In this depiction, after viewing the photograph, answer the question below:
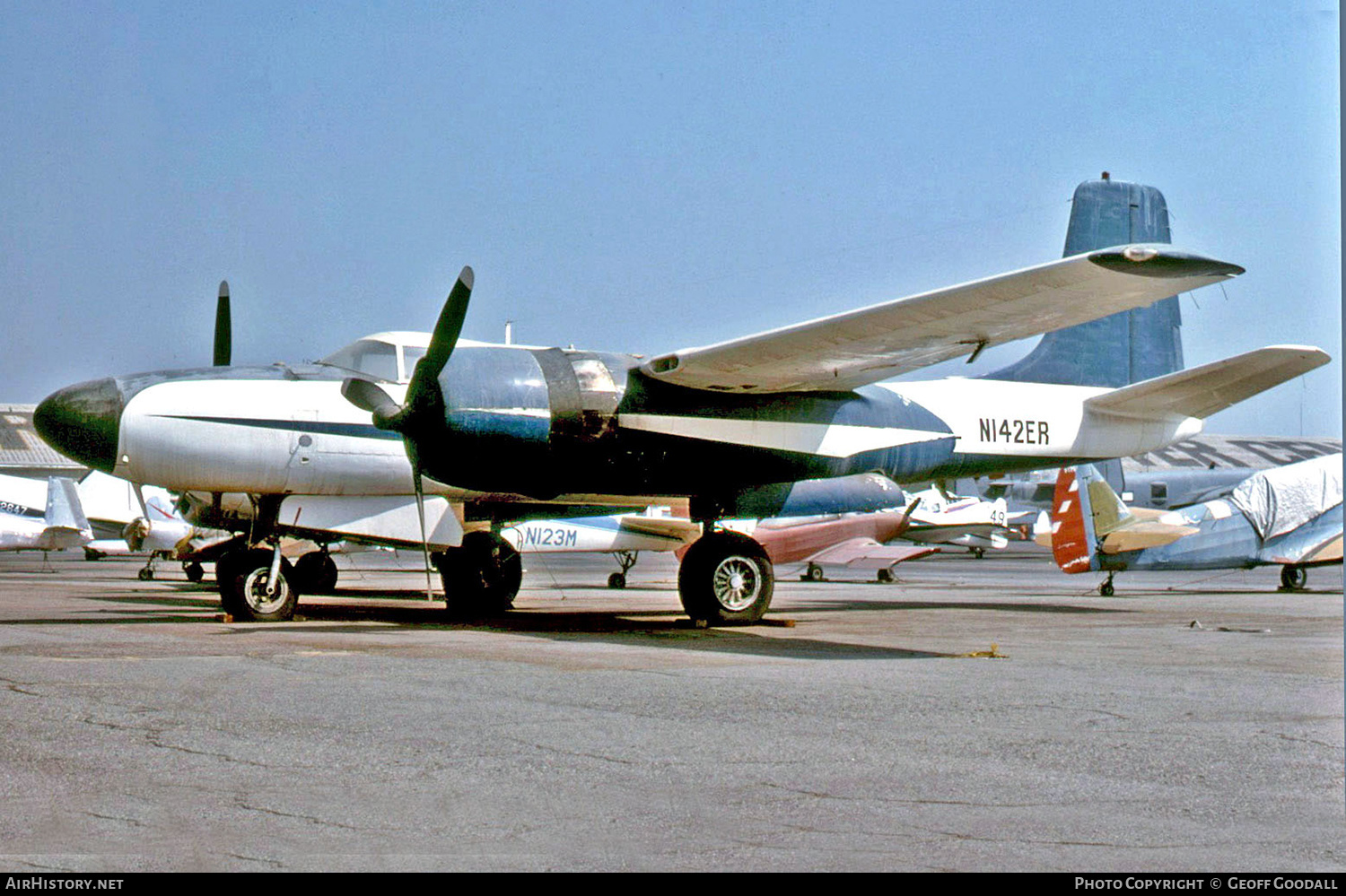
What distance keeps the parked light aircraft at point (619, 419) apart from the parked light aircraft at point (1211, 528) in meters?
7.62

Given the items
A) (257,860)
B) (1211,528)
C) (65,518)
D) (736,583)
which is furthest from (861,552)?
(65,518)

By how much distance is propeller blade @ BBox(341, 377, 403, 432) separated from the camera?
13.4 meters

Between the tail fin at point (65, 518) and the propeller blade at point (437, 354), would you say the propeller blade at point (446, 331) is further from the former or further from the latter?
the tail fin at point (65, 518)

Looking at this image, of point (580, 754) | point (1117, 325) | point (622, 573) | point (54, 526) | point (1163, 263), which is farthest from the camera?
point (54, 526)

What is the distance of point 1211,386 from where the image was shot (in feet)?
54.7

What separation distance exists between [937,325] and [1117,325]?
809 cm

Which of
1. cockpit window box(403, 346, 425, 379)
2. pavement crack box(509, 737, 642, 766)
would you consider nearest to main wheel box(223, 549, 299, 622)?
cockpit window box(403, 346, 425, 379)

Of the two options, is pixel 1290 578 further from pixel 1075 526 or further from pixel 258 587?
pixel 258 587

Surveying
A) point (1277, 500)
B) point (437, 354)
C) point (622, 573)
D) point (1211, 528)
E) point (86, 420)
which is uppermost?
point (437, 354)

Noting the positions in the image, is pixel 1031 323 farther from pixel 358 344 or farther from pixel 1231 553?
pixel 1231 553

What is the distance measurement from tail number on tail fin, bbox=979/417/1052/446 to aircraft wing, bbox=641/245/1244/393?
3.07 metres

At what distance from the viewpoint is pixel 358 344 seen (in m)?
15.4

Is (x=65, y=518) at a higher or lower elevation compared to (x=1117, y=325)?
lower

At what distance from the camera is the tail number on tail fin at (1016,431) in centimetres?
1686
